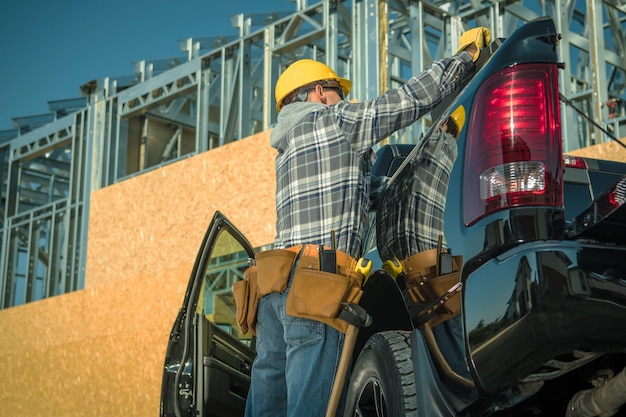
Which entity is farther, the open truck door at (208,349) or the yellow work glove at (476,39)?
the open truck door at (208,349)

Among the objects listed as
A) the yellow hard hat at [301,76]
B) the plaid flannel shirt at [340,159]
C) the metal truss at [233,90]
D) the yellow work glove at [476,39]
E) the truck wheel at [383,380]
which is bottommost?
the truck wheel at [383,380]

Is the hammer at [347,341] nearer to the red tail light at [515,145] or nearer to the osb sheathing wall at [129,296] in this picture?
the red tail light at [515,145]

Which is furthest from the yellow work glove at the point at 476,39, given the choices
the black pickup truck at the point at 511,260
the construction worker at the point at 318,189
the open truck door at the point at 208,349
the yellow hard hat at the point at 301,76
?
the open truck door at the point at 208,349

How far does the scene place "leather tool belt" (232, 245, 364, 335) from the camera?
2697mm

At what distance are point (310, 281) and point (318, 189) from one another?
33cm

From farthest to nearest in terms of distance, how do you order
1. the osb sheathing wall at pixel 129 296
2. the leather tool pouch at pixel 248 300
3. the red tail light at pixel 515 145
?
the osb sheathing wall at pixel 129 296 → the leather tool pouch at pixel 248 300 → the red tail light at pixel 515 145

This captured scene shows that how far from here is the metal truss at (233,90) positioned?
956 cm

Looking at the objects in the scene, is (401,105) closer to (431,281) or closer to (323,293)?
(323,293)

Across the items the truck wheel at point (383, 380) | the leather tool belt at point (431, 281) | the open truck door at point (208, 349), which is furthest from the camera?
the open truck door at point (208, 349)

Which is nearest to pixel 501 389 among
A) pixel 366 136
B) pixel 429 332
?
pixel 429 332

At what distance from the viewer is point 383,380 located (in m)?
2.41

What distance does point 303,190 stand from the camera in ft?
9.71

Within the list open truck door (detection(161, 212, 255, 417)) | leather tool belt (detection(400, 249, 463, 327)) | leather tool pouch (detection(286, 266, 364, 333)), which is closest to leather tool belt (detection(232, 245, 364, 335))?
leather tool pouch (detection(286, 266, 364, 333))

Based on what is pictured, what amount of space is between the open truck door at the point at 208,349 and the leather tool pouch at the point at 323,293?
44.4 inches
